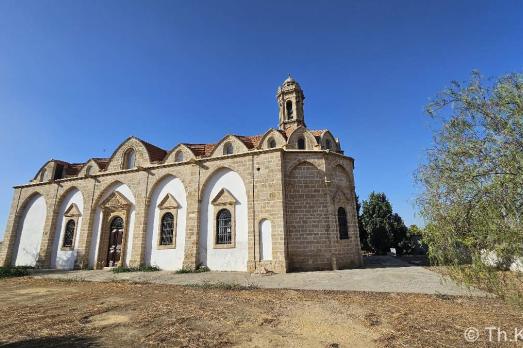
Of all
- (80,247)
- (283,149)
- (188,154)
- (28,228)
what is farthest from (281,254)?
(28,228)

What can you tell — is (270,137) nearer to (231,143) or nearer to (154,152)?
(231,143)

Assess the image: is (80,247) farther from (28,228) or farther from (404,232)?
(404,232)

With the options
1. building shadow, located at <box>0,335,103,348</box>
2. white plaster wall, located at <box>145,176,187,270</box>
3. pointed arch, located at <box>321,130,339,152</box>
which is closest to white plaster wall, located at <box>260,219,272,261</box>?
white plaster wall, located at <box>145,176,187,270</box>

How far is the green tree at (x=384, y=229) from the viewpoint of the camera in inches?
965

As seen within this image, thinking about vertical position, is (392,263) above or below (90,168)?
below

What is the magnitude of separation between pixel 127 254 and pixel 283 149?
11984mm

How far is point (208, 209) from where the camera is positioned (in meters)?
16.3

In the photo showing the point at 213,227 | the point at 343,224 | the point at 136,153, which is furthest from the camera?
the point at 136,153

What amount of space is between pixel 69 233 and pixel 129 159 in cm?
684

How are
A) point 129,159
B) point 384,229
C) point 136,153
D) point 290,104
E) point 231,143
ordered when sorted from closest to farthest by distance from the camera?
point 231,143
point 136,153
point 129,159
point 290,104
point 384,229

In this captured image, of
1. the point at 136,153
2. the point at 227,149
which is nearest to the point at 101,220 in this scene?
the point at 136,153

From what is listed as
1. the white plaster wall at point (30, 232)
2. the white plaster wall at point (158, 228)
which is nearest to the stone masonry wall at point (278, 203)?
the white plaster wall at point (158, 228)

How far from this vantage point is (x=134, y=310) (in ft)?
23.0

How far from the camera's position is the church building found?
1452cm
